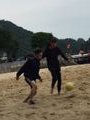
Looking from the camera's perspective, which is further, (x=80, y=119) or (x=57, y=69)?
(x=57, y=69)

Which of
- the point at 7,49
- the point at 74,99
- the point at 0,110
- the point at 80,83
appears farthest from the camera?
the point at 7,49

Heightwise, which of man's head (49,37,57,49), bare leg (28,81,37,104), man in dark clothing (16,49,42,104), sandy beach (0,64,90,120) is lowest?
sandy beach (0,64,90,120)

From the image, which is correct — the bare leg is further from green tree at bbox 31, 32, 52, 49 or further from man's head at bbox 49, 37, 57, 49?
green tree at bbox 31, 32, 52, 49

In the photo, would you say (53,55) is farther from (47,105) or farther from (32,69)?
(47,105)

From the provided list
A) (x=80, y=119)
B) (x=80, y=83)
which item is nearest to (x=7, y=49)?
(x=80, y=83)

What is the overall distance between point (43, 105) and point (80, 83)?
4.93m

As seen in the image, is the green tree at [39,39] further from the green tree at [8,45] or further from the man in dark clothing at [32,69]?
the man in dark clothing at [32,69]

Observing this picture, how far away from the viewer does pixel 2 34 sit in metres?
109

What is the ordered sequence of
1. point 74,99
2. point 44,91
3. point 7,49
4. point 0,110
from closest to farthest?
point 0,110
point 74,99
point 44,91
point 7,49

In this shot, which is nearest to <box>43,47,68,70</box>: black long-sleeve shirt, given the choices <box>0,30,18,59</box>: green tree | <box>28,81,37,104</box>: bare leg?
<box>28,81,37,104</box>: bare leg

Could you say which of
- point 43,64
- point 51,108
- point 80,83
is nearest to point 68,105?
point 51,108

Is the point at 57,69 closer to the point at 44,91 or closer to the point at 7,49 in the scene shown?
the point at 44,91

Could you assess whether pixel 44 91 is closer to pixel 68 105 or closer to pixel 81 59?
pixel 68 105

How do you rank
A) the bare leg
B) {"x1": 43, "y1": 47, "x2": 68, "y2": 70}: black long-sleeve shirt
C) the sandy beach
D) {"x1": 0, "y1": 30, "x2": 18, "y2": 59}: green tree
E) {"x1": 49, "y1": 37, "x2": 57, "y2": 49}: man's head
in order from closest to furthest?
the sandy beach < the bare leg < {"x1": 49, "y1": 37, "x2": 57, "y2": 49}: man's head < {"x1": 43, "y1": 47, "x2": 68, "y2": 70}: black long-sleeve shirt < {"x1": 0, "y1": 30, "x2": 18, "y2": 59}: green tree
